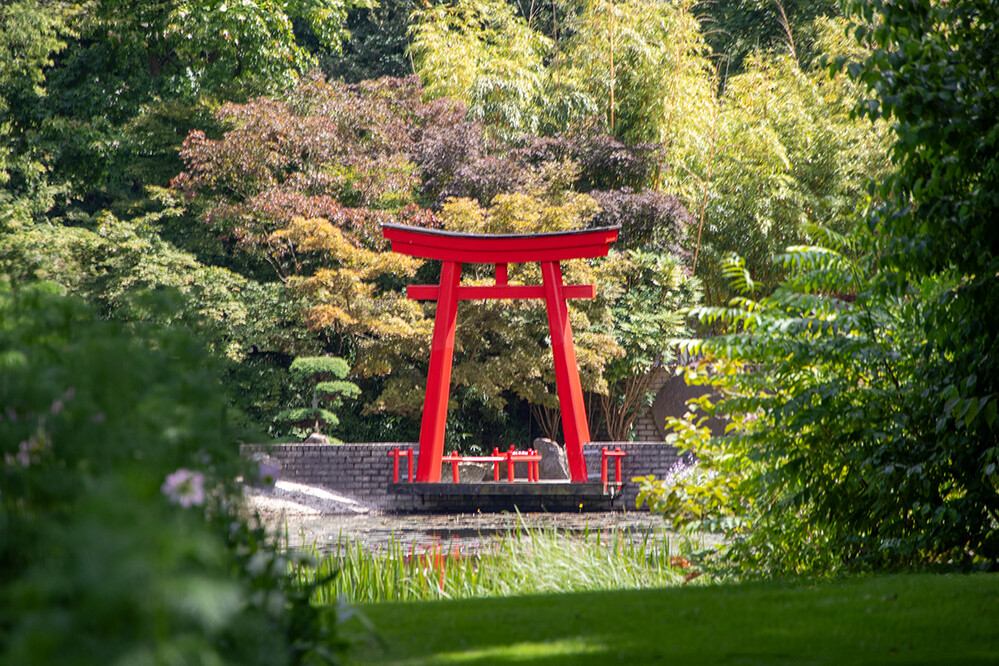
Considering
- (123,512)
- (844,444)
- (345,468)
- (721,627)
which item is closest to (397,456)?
(345,468)

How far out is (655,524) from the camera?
428 inches

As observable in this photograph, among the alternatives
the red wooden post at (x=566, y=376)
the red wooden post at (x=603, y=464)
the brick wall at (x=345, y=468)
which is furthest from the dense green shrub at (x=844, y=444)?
the brick wall at (x=345, y=468)

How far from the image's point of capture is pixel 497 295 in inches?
502

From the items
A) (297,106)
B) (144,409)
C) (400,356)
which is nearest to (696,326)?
(400,356)

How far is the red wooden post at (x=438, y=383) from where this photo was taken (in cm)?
1262

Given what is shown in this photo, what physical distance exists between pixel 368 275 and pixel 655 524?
783 centimetres

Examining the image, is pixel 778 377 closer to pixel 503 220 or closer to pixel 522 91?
pixel 503 220

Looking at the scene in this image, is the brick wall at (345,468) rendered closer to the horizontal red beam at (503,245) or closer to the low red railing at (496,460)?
the low red railing at (496,460)

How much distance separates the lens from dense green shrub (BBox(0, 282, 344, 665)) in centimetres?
133

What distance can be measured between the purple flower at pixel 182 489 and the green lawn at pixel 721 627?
0.92 m

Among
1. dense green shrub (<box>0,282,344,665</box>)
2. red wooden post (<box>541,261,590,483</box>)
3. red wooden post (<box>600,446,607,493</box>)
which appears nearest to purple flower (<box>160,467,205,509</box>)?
dense green shrub (<box>0,282,344,665</box>)

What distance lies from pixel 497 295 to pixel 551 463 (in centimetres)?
435

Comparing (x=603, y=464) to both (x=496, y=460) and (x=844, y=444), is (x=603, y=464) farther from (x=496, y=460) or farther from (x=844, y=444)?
(x=844, y=444)

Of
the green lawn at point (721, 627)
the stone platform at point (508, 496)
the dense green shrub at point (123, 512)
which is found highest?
the dense green shrub at point (123, 512)
